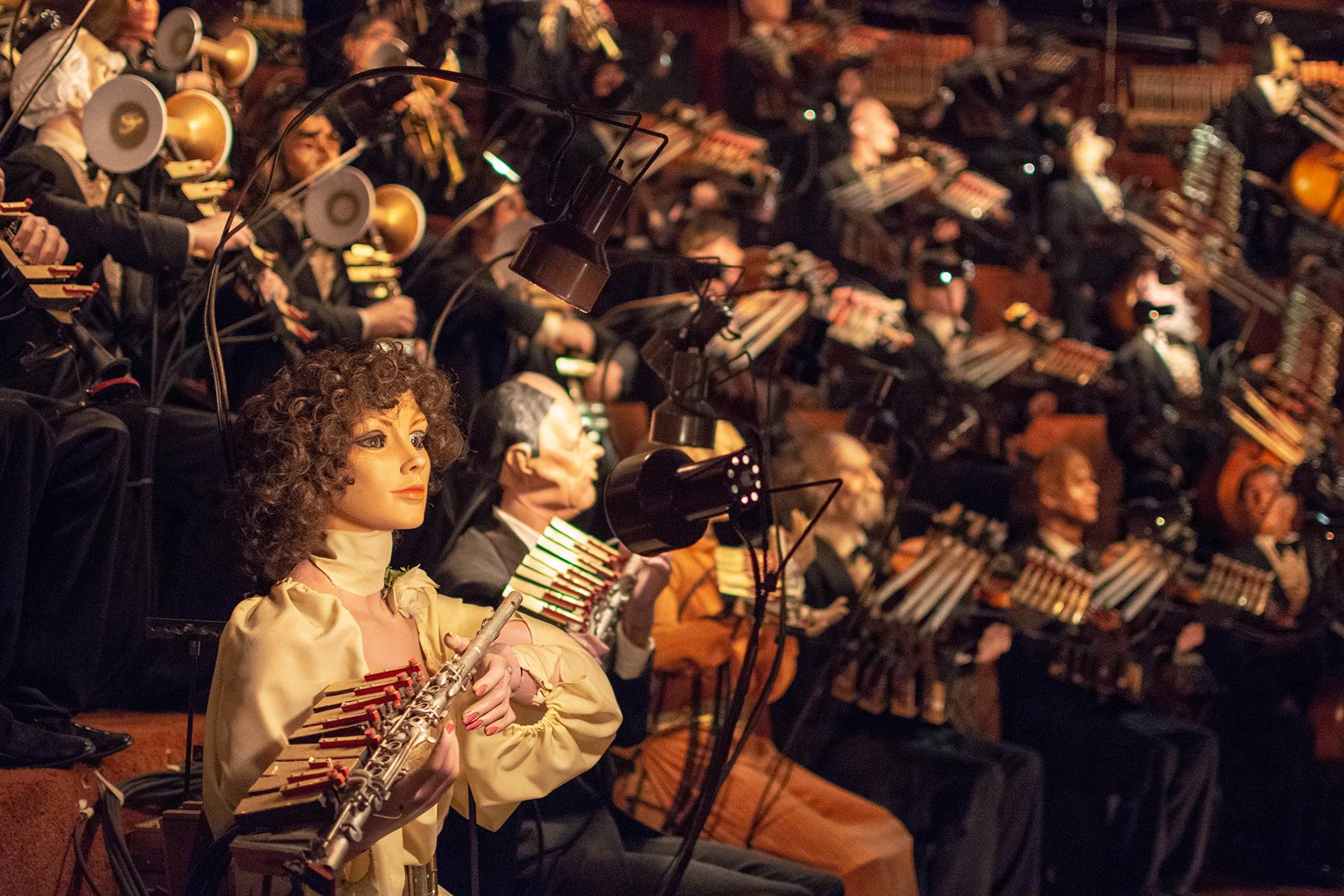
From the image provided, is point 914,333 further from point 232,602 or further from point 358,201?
point 232,602

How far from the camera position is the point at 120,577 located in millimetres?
3559

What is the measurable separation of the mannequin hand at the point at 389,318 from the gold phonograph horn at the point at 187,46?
0.87 meters

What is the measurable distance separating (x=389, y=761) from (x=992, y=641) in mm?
3341

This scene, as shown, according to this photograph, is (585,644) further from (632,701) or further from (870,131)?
(870,131)

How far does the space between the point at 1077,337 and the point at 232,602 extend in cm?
512

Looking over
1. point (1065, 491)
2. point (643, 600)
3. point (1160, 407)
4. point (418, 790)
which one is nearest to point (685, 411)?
point (643, 600)

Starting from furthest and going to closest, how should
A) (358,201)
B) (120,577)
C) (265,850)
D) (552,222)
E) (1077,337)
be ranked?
1. (1077,337)
2. (358,201)
3. (120,577)
4. (552,222)
5. (265,850)

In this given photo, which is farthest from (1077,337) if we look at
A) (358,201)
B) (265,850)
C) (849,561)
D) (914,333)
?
(265,850)

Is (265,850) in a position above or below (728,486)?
below

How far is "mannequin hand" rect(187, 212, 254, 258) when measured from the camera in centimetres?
377

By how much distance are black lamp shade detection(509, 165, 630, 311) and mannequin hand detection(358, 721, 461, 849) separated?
3.42 ft

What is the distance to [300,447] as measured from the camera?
2635 mm

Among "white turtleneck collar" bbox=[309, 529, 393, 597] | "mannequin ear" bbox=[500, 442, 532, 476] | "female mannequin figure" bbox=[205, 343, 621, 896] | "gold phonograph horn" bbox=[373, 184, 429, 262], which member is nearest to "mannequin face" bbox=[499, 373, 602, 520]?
"mannequin ear" bbox=[500, 442, 532, 476]

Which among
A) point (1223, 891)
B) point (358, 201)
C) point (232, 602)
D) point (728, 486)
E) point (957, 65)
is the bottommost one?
point (1223, 891)
